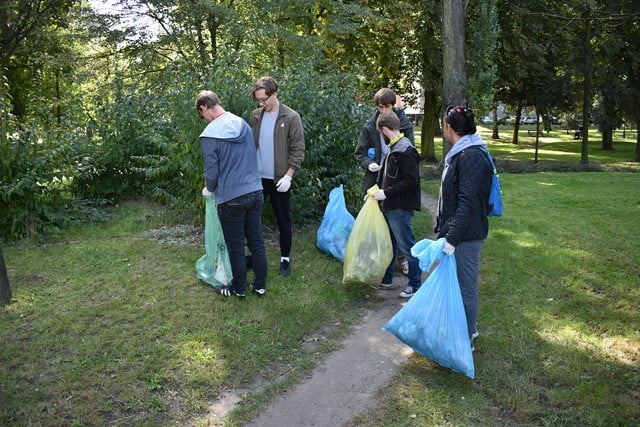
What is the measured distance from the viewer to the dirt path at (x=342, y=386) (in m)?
3.32

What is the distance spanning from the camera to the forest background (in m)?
6.70

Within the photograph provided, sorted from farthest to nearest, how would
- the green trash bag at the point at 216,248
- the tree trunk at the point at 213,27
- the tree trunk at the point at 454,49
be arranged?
the tree trunk at the point at 213,27 < the tree trunk at the point at 454,49 < the green trash bag at the point at 216,248

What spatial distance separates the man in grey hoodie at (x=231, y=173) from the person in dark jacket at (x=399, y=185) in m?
1.14

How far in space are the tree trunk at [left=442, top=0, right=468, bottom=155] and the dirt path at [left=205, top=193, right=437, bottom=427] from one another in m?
5.90

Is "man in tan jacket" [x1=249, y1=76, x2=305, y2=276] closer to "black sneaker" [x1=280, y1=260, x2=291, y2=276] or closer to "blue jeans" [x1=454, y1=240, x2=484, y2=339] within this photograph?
"black sneaker" [x1=280, y1=260, x2=291, y2=276]

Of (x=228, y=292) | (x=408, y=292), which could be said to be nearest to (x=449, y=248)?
(x=408, y=292)

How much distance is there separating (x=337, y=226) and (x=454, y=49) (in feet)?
15.9

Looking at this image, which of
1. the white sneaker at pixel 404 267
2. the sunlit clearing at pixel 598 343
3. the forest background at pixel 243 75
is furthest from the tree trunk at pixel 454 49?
the sunlit clearing at pixel 598 343

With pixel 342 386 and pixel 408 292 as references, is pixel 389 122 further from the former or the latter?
pixel 342 386

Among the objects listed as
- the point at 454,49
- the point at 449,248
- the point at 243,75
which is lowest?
the point at 449,248

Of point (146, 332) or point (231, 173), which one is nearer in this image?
point (146, 332)

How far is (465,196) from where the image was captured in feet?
11.5

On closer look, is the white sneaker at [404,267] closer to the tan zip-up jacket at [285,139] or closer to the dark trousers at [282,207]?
the dark trousers at [282,207]

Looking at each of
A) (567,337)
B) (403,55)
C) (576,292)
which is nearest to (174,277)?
(567,337)
